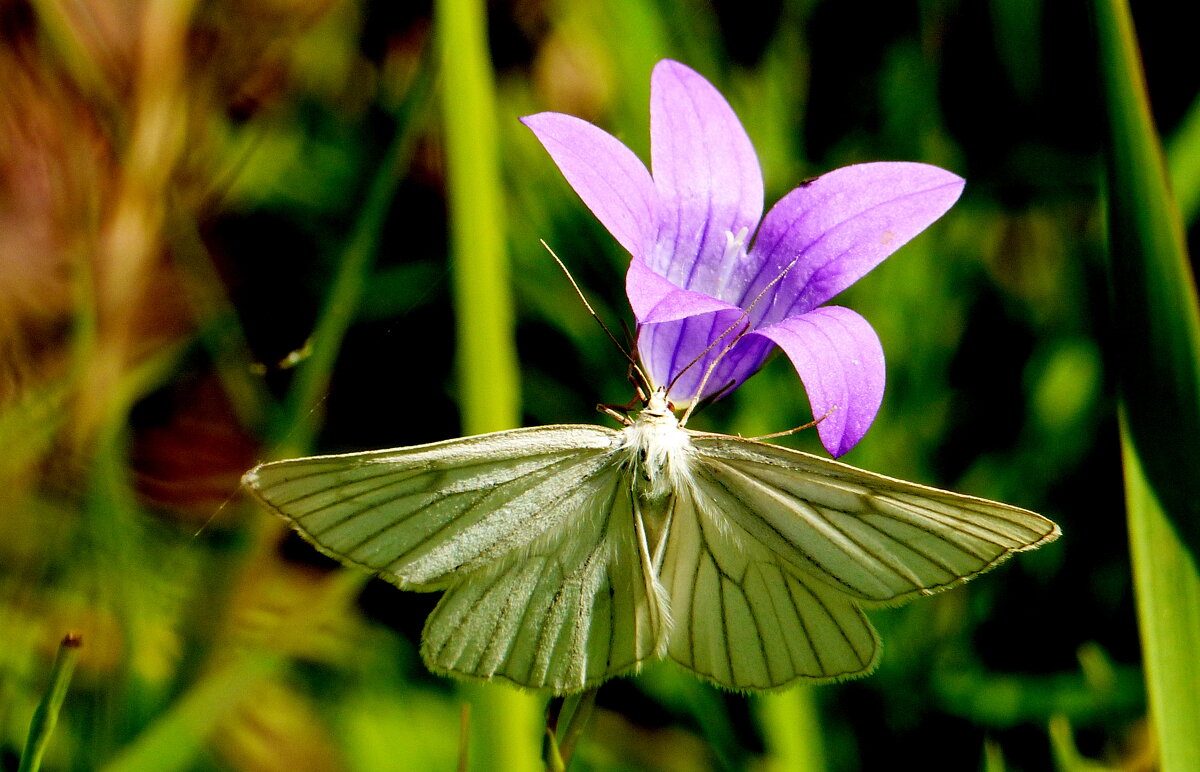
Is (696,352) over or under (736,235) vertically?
under

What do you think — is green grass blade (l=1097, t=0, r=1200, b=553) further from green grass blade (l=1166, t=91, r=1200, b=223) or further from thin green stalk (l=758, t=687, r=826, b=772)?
green grass blade (l=1166, t=91, r=1200, b=223)

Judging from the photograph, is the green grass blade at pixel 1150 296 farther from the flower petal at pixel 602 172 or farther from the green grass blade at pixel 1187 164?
the green grass blade at pixel 1187 164

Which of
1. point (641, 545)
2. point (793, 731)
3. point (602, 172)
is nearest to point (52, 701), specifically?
point (641, 545)

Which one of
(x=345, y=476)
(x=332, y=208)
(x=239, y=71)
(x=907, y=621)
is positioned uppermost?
(x=239, y=71)

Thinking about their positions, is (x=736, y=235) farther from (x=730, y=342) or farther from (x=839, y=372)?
(x=839, y=372)

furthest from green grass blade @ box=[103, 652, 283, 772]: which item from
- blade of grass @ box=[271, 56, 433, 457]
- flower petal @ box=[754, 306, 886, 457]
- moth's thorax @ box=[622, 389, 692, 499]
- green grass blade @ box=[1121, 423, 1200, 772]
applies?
green grass blade @ box=[1121, 423, 1200, 772]

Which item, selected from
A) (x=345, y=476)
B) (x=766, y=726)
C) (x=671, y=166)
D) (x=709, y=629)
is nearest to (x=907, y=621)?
(x=766, y=726)

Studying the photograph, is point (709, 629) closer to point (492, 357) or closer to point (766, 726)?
point (492, 357)
